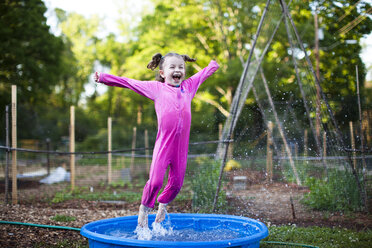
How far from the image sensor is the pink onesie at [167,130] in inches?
119

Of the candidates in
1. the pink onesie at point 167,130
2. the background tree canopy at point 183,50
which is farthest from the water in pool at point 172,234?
the background tree canopy at point 183,50

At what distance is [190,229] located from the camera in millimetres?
3715

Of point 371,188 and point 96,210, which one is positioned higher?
point 371,188

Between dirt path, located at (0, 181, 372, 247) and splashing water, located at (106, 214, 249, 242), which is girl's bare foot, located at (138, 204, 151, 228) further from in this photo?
dirt path, located at (0, 181, 372, 247)

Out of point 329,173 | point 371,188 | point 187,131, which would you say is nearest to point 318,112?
point 329,173

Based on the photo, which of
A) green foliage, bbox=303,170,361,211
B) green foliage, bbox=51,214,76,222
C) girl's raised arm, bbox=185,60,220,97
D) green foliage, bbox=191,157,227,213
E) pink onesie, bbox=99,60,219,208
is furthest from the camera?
green foliage, bbox=191,157,227,213

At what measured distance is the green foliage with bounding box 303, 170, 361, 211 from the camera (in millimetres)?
5273

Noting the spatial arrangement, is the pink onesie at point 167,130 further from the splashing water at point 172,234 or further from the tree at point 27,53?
the tree at point 27,53

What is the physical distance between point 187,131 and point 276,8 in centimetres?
408

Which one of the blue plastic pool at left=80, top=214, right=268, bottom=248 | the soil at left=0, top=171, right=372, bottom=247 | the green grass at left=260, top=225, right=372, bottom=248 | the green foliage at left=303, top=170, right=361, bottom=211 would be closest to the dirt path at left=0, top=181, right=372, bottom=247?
the soil at left=0, top=171, right=372, bottom=247

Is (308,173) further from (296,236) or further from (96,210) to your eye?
(96,210)

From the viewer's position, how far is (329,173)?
555 cm

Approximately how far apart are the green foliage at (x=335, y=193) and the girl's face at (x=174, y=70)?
3366 millimetres

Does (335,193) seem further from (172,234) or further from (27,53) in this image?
(27,53)
